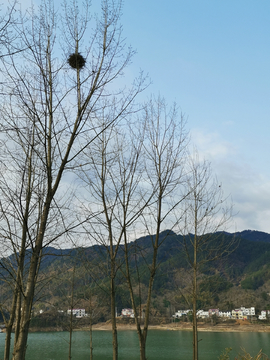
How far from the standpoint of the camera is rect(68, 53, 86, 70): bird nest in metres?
3.89

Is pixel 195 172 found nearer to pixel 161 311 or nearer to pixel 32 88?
pixel 32 88

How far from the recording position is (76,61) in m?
3.88

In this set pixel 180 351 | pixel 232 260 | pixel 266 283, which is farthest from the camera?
pixel 232 260

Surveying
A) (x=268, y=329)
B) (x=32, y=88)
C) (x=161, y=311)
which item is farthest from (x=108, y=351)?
(x=161, y=311)

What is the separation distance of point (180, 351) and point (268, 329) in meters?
41.7

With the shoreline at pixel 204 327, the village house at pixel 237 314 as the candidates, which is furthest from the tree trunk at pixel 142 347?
the village house at pixel 237 314

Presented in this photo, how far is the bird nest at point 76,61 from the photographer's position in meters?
3.89

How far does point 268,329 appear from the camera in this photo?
222ft

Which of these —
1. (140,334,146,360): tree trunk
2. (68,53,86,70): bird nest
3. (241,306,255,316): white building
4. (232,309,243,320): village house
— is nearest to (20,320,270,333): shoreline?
(241,306,255,316): white building

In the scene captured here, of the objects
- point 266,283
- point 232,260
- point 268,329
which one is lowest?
point 268,329

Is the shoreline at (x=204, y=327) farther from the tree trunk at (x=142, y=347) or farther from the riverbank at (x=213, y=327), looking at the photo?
the tree trunk at (x=142, y=347)

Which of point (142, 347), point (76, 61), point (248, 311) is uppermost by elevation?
point (76, 61)

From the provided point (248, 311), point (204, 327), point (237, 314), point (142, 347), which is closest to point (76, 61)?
point (142, 347)

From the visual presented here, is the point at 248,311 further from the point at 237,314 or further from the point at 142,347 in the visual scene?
the point at 142,347
